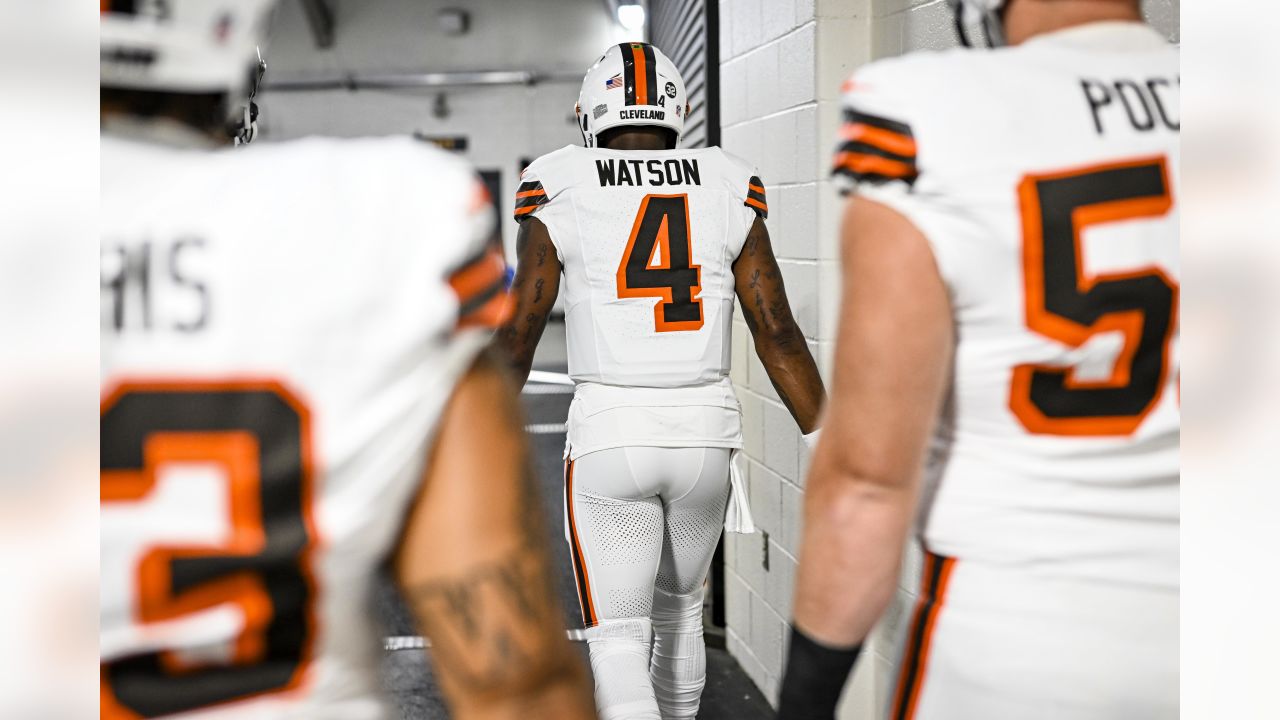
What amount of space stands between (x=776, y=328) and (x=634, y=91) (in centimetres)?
76

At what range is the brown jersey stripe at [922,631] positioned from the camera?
1173 mm

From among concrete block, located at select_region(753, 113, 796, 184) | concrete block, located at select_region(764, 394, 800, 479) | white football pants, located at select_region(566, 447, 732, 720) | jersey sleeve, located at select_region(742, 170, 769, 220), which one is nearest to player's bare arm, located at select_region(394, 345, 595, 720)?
white football pants, located at select_region(566, 447, 732, 720)

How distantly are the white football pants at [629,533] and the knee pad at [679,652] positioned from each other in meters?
0.14

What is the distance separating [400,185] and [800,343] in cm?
203

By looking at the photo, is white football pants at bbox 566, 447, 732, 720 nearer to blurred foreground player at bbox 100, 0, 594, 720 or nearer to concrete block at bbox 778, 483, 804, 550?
concrete block at bbox 778, 483, 804, 550

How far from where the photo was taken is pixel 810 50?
9.93 ft

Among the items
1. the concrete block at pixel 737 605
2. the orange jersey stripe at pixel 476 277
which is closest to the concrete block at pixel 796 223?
the concrete block at pixel 737 605

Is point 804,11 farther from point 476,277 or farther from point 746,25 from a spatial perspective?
point 476,277

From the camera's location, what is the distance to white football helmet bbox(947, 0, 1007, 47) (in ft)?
3.90

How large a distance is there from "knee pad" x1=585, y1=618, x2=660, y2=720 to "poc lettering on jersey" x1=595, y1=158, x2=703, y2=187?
1.15m

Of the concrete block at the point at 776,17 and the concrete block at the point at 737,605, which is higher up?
the concrete block at the point at 776,17

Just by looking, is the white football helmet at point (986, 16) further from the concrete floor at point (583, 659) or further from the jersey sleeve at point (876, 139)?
the concrete floor at point (583, 659)

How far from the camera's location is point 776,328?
2.75 metres
